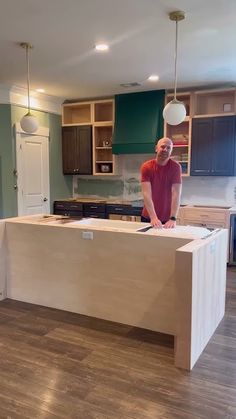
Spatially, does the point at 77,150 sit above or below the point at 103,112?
below

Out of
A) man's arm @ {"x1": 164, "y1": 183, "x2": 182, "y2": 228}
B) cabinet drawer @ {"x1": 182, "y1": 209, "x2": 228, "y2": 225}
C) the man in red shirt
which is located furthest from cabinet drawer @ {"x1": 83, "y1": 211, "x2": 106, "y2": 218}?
man's arm @ {"x1": 164, "y1": 183, "x2": 182, "y2": 228}

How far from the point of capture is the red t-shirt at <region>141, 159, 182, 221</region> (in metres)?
3.41

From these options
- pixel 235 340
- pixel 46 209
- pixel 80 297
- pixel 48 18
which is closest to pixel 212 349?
pixel 235 340

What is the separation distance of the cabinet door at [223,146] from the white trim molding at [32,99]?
9.26ft

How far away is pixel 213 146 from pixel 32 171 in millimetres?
2939

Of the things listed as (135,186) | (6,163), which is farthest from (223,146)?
(6,163)

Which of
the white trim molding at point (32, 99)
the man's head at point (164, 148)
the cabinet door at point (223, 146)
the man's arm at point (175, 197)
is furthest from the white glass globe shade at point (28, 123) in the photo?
the cabinet door at point (223, 146)

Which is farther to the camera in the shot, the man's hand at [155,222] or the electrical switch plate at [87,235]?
the man's hand at [155,222]

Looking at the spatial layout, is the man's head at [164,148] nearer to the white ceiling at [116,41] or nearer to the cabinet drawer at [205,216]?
the white ceiling at [116,41]

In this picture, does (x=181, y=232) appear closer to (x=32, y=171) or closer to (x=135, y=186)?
(x=135, y=186)

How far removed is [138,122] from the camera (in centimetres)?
564

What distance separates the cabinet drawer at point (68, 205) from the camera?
6023mm

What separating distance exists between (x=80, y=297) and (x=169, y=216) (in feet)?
3.88

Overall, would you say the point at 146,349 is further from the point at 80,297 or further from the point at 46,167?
the point at 46,167
